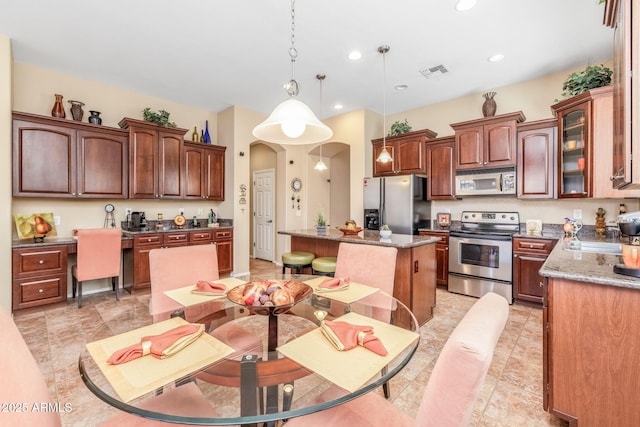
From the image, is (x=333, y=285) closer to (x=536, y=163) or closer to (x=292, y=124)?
(x=292, y=124)

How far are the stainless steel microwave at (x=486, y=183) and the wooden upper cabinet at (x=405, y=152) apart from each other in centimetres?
64

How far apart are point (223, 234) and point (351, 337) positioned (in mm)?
4092

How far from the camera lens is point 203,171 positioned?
15.9 feet

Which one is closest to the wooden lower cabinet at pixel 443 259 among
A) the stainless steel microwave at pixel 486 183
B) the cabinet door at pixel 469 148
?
the stainless steel microwave at pixel 486 183

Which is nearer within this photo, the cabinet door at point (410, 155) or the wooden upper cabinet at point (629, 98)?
the wooden upper cabinet at point (629, 98)

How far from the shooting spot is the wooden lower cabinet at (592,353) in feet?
4.48

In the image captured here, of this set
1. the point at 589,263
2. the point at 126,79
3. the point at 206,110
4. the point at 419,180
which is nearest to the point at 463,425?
the point at 589,263

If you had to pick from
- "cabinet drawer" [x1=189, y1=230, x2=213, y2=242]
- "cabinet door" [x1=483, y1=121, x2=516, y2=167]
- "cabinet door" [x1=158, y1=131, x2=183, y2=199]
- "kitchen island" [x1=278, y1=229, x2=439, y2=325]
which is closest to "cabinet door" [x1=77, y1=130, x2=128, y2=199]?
"cabinet door" [x1=158, y1=131, x2=183, y2=199]

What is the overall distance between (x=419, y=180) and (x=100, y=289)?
5.04m

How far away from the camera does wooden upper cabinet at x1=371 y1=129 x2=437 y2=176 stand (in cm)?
457

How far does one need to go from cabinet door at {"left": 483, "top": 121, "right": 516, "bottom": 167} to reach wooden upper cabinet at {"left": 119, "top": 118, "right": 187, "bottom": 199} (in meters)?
4.60

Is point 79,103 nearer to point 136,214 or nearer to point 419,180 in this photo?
point 136,214

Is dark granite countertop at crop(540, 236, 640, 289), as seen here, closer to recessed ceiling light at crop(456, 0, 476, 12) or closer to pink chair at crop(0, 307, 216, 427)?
pink chair at crop(0, 307, 216, 427)

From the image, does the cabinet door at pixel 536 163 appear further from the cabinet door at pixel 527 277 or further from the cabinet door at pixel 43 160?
the cabinet door at pixel 43 160
